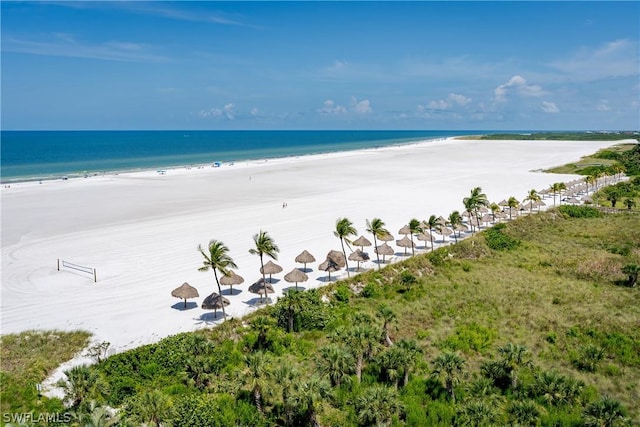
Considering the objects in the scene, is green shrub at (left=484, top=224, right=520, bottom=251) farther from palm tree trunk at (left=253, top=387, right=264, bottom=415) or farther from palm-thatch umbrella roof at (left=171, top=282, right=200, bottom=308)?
palm tree trunk at (left=253, top=387, right=264, bottom=415)

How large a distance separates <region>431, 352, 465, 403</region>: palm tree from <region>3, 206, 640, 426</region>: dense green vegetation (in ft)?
0.18

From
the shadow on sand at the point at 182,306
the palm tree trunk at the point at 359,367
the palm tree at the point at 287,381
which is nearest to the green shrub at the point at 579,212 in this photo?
the palm tree trunk at the point at 359,367

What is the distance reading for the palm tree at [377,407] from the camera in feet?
53.1

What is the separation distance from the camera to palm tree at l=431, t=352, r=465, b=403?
1828 centimetres

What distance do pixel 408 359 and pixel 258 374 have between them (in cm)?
684

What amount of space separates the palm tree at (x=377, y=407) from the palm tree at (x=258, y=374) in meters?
3.82

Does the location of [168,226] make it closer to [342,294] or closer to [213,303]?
[213,303]

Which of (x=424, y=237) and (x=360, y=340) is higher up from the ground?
(x=424, y=237)

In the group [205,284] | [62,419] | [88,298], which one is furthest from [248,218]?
[62,419]

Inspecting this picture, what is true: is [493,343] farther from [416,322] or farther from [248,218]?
[248,218]

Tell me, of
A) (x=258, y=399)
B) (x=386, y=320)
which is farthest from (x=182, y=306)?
(x=386, y=320)

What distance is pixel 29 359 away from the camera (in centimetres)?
2070

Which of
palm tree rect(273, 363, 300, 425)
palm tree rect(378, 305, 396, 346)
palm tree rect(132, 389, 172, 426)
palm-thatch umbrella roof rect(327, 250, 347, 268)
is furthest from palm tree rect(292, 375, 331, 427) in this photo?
palm-thatch umbrella roof rect(327, 250, 347, 268)

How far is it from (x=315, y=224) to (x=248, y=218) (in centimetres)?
793
